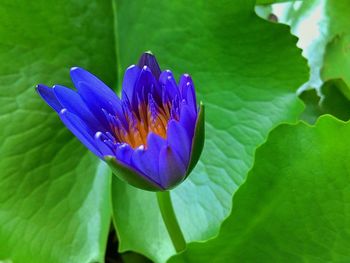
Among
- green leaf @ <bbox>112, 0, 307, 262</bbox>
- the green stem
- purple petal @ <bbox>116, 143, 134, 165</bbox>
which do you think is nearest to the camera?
purple petal @ <bbox>116, 143, 134, 165</bbox>

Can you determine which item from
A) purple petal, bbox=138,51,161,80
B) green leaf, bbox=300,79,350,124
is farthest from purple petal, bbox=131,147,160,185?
green leaf, bbox=300,79,350,124

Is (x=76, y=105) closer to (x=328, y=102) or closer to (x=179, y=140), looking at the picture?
(x=179, y=140)

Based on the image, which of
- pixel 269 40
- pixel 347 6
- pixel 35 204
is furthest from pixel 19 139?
pixel 347 6

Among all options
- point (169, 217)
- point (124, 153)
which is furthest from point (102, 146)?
point (169, 217)

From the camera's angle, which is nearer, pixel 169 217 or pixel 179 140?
pixel 179 140

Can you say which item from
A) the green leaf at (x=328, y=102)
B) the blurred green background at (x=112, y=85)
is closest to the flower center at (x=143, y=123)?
the blurred green background at (x=112, y=85)

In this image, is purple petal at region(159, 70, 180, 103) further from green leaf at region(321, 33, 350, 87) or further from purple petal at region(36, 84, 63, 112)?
green leaf at region(321, 33, 350, 87)

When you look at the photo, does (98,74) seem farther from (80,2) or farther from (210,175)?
(210,175)
